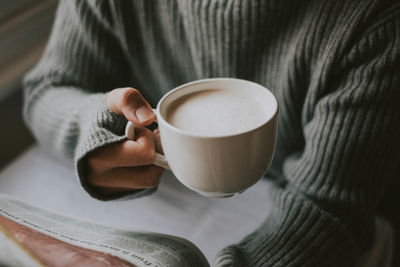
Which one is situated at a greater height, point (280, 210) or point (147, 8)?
point (147, 8)

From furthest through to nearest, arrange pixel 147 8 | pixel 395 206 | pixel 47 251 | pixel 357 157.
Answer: pixel 395 206 → pixel 147 8 → pixel 357 157 → pixel 47 251

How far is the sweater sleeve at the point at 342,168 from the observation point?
1.26 ft

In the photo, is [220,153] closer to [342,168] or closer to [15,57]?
[342,168]

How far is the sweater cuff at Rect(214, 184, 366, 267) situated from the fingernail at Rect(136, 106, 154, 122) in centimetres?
16

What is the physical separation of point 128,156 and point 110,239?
75 mm

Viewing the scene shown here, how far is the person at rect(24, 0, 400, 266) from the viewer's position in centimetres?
38

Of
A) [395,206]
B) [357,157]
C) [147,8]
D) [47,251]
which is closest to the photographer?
[47,251]

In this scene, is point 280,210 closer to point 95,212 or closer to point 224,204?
point 224,204

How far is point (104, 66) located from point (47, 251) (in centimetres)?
31

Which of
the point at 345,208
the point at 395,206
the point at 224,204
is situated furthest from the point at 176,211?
the point at 395,206

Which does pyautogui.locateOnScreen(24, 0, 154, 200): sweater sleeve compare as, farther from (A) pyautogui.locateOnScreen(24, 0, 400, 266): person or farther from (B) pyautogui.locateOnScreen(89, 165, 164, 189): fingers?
(B) pyautogui.locateOnScreen(89, 165, 164, 189): fingers

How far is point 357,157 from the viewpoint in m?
0.40

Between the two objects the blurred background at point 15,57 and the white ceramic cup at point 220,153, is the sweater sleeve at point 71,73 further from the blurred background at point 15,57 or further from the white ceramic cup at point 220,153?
the white ceramic cup at point 220,153

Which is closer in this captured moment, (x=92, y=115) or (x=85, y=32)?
(x=92, y=115)
